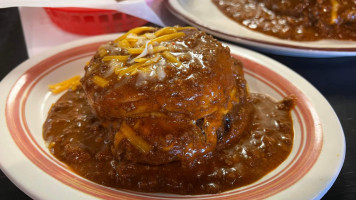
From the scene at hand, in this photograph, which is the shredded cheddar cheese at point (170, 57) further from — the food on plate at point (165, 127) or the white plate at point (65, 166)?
the white plate at point (65, 166)

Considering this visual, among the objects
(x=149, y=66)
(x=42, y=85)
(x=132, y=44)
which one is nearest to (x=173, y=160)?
(x=149, y=66)

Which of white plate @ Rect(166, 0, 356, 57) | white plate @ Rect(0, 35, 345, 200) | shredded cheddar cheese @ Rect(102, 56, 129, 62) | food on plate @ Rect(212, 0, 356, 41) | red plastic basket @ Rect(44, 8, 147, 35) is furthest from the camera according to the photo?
food on plate @ Rect(212, 0, 356, 41)

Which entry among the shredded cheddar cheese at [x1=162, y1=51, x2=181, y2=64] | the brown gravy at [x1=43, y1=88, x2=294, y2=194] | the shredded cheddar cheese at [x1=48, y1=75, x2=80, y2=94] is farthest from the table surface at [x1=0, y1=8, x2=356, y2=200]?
the shredded cheddar cheese at [x1=162, y1=51, x2=181, y2=64]

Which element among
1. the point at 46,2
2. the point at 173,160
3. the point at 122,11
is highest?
the point at 46,2

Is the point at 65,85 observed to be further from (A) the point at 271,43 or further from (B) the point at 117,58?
(A) the point at 271,43

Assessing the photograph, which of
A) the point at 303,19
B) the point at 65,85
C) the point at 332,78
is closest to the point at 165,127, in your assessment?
the point at 65,85

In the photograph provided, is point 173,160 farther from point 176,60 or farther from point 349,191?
point 349,191

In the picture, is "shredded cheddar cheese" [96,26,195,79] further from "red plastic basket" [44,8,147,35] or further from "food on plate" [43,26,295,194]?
"red plastic basket" [44,8,147,35]
